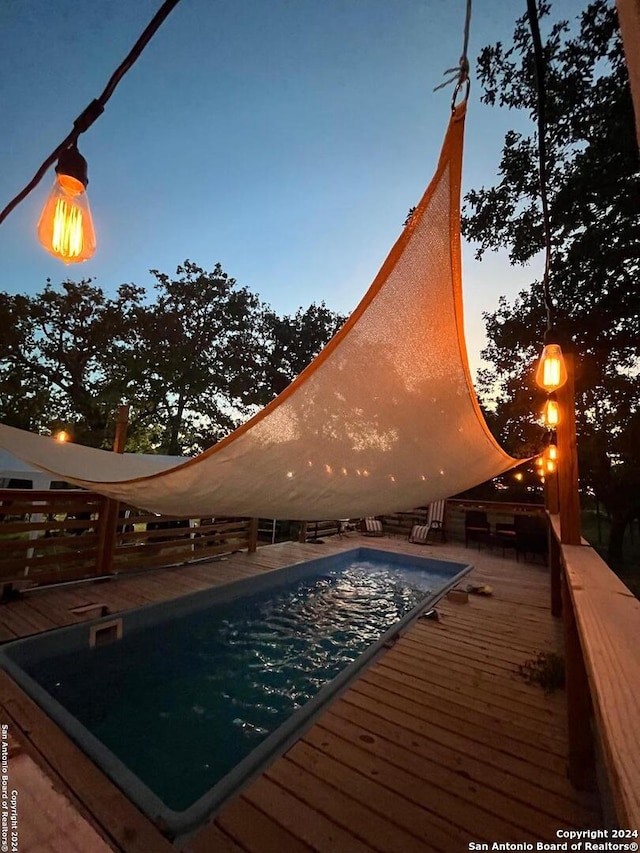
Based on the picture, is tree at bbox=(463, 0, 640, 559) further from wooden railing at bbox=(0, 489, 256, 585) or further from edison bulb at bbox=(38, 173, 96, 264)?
wooden railing at bbox=(0, 489, 256, 585)

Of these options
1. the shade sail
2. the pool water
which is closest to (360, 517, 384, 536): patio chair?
the pool water

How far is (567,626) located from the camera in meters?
1.59

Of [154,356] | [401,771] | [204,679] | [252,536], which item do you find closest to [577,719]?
[401,771]

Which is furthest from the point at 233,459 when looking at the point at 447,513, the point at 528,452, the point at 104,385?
the point at 104,385

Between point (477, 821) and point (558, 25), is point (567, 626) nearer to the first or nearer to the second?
point (477, 821)

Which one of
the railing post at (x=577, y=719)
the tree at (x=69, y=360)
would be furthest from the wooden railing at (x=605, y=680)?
the tree at (x=69, y=360)

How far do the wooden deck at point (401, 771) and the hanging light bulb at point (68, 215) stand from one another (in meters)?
1.85

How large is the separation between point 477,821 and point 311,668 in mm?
2071

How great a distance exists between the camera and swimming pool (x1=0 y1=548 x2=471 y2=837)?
171 centimetres

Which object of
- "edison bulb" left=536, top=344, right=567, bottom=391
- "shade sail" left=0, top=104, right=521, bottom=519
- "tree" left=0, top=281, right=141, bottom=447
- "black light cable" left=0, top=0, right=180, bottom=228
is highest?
"tree" left=0, top=281, right=141, bottom=447

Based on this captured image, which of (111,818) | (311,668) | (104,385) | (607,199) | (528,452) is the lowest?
(311,668)

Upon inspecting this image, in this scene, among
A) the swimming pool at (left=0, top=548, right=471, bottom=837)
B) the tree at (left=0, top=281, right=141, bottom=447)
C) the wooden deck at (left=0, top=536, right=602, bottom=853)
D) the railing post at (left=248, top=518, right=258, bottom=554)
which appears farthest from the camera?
the tree at (left=0, top=281, right=141, bottom=447)

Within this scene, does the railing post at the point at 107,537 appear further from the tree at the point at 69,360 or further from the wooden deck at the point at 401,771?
the tree at the point at 69,360

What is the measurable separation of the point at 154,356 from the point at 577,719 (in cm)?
1150
